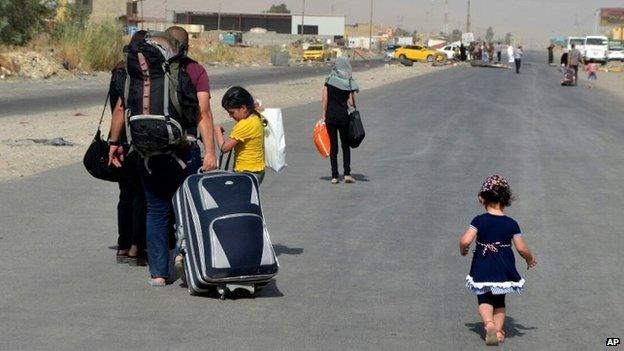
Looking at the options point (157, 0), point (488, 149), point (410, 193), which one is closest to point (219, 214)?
point (410, 193)

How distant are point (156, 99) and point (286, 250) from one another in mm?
2416

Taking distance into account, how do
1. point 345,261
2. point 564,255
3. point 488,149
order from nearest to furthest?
point 345,261 < point 564,255 < point 488,149

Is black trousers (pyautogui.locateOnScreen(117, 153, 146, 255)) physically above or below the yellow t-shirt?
below

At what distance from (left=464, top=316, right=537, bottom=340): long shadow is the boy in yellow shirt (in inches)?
101

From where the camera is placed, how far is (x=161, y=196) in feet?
27.9

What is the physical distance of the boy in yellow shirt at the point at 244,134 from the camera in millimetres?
9195

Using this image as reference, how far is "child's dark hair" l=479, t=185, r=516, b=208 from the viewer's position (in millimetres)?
6988

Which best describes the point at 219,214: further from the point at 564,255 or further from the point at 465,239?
the point at 564,255

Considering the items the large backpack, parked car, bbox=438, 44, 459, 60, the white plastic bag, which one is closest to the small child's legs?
the large backpack

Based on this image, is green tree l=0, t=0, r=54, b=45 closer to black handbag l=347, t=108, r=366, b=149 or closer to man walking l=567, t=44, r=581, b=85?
man walking l=567, t=44, r=581, b=85

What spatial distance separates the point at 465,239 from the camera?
696 cm

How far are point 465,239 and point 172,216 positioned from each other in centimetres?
260

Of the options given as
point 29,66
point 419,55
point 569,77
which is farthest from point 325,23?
point 29,66

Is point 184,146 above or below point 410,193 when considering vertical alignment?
above
